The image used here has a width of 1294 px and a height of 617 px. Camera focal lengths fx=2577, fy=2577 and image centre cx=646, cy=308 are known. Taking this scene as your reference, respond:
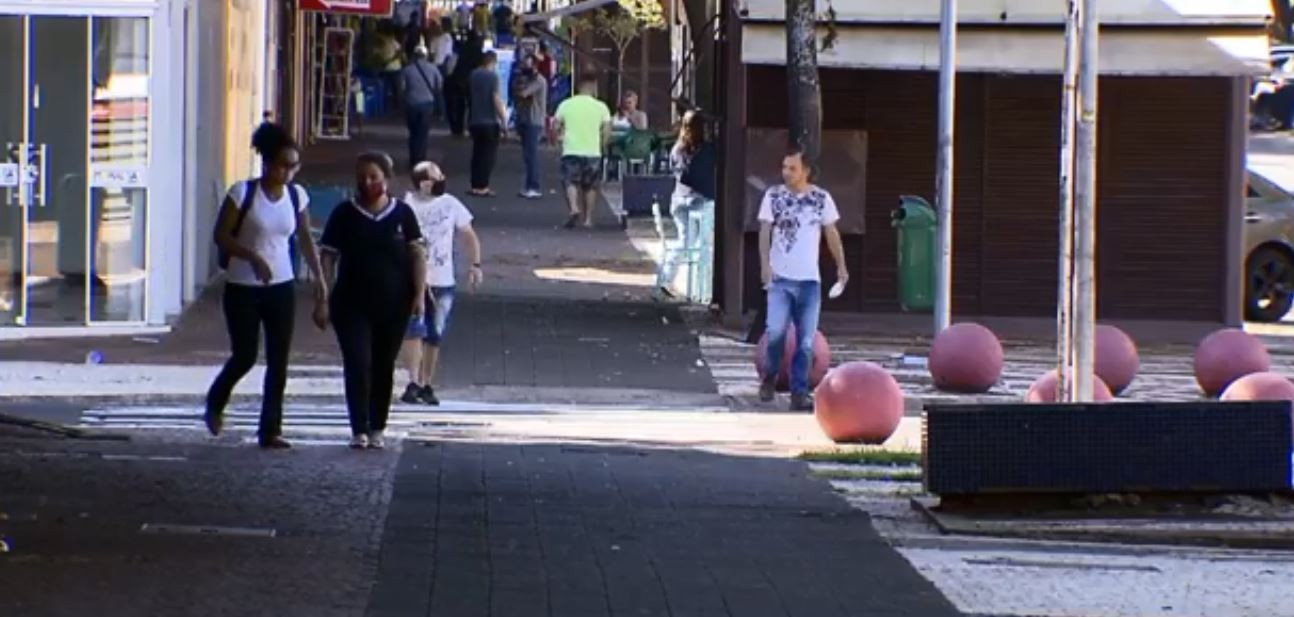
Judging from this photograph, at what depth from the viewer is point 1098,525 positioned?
12062mm

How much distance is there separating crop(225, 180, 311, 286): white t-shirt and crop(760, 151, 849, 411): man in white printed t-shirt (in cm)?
403

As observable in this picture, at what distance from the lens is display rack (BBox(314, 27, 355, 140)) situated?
153 feet

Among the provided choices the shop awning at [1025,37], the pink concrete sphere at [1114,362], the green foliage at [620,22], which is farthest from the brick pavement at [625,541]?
the green foliage at [620,22]

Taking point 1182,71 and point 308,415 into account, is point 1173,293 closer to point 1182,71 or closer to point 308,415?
point 1182,71

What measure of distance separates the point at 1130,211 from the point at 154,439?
11.0m

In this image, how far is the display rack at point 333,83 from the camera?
1839 inches

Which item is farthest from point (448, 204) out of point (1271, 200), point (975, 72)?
point (1271, 200)

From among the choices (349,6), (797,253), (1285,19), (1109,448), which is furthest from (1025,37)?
(1285,19)

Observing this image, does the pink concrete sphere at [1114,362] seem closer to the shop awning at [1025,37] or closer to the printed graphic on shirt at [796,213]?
the printed graphic on shirt at [796,213]

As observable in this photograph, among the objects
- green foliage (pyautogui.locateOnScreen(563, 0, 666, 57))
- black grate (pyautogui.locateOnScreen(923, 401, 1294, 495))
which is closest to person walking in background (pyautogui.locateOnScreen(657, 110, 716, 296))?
black grate (pyautogui.locateOnScreen(923, 401, 1294, 495))

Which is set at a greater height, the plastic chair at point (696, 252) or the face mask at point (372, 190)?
the face mask at point (372, 190)

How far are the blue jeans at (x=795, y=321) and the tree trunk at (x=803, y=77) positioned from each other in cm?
322

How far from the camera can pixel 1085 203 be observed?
42.3ft

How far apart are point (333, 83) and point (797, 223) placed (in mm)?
31792
